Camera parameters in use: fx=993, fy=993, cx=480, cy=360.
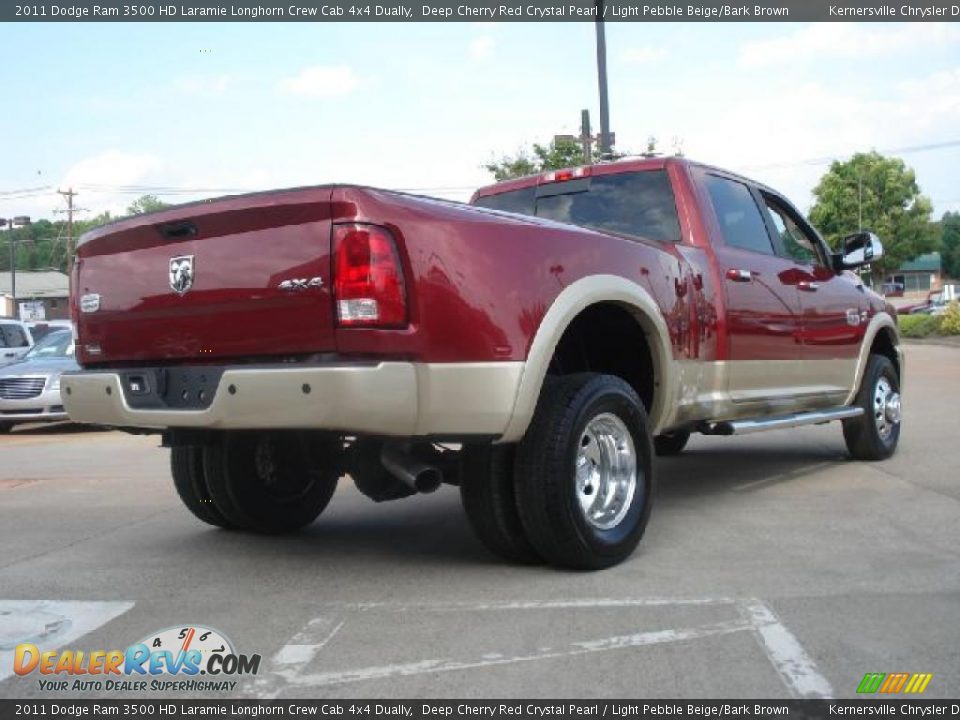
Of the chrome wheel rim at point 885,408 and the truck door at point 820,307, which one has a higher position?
the truck door at point 820,307

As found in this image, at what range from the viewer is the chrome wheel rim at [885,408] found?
7.87 meters

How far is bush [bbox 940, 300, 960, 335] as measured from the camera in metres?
32.8

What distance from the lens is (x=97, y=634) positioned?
151 inches

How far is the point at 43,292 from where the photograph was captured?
81438mm

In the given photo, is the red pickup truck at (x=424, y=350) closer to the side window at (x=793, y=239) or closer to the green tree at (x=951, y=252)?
the side window at (x=793, y=239)

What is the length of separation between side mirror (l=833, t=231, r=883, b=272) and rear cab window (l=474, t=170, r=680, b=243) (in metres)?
2.05

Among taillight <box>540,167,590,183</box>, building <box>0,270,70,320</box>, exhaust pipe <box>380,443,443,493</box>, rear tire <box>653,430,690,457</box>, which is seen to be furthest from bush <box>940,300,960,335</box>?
building <box>0,270,70,320</box>

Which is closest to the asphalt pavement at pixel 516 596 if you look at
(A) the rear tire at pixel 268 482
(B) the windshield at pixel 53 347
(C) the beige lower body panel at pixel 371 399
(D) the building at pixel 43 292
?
(A) the rear tire at pixel 268 482

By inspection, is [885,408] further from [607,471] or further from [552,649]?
[552,649]

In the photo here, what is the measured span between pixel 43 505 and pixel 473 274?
4.65m

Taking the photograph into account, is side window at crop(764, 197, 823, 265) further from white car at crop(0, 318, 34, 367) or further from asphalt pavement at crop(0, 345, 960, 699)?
white car at crop(0, 318, 34, 367)

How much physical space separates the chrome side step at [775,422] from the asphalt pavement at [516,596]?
0.50 metres
